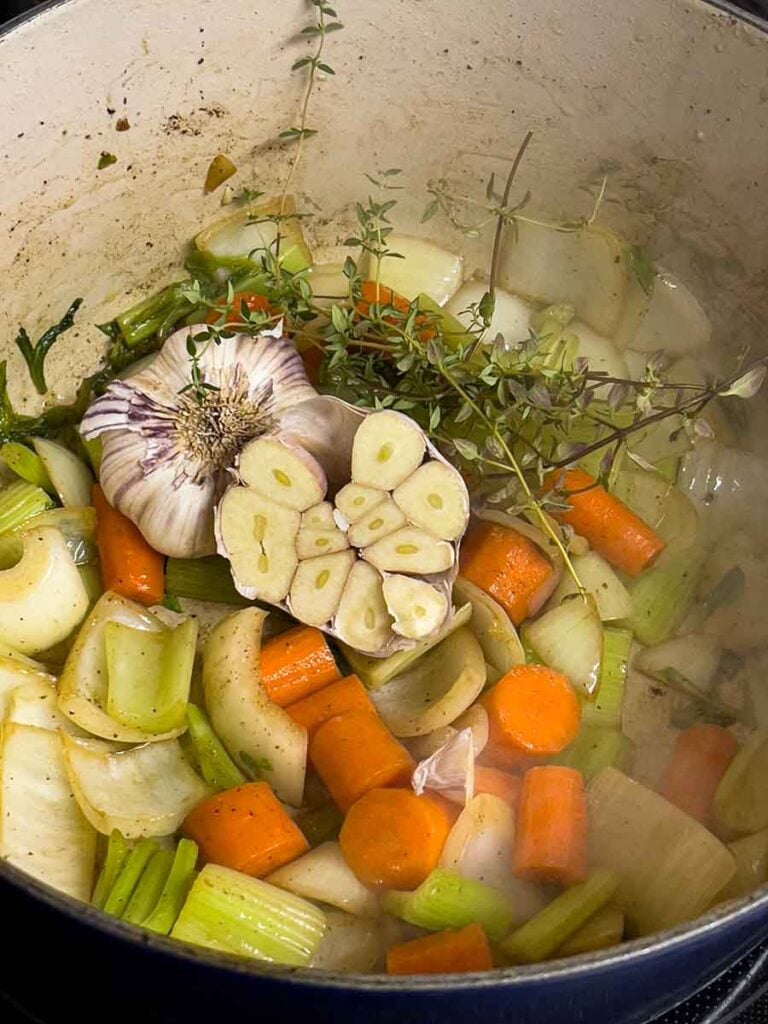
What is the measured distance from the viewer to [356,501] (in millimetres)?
1386

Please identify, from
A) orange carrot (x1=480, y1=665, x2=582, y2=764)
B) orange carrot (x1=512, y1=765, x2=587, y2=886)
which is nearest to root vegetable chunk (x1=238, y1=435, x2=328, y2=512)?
orange carrot (x1=480, y1=665, x2=582, y2=764)

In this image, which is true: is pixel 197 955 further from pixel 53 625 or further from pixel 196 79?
pixel 196 79

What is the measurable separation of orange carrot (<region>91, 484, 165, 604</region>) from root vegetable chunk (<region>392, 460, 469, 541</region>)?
35cm

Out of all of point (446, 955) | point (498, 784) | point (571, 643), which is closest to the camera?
point (446, 955)

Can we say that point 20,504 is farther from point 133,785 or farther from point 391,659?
point 391,659

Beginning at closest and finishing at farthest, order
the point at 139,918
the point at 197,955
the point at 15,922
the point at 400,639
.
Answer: the point at 197,955 < the point at 15,922 < the point at 139,918 < the point at 400,639

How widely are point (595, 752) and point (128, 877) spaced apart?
57 centimetres

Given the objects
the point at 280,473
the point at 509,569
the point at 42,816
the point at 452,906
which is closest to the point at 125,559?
the point at 280,473

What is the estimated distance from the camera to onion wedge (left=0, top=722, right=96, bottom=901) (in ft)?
3.97

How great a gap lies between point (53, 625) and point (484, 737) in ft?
1.77

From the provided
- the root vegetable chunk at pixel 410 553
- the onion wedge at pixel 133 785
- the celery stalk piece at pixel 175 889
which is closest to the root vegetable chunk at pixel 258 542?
the root vegetable chunk at pixel 410 553

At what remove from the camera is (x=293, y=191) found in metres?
1.73

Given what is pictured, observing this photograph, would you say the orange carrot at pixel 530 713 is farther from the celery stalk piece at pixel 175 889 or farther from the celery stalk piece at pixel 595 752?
the celery stalk piece at pixel 175 889

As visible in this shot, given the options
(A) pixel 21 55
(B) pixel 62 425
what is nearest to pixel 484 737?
(B) pixel 62 425
